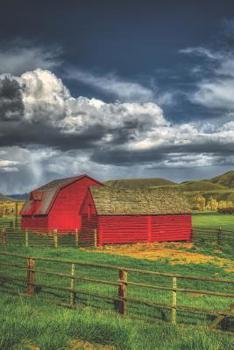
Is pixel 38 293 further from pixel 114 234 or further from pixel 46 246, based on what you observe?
pixel 114 234

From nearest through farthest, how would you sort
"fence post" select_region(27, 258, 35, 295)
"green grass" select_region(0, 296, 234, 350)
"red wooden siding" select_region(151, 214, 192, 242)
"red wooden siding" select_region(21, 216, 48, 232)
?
"green grass" select_region(0, 296, 234, 350), "fence post" select_region(27, 258, 35, 295), "red wooden siding" select_region(151, 214, 192, 242), "red wooden siding" select_region(21, 216, 48, 232)

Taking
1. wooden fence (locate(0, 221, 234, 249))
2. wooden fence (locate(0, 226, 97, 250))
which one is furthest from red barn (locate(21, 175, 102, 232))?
wooden fence (locate(0, 226, 97, 250))

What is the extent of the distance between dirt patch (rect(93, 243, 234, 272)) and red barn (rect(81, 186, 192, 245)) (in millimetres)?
1420

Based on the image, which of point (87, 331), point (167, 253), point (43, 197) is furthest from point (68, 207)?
point (87, 331)

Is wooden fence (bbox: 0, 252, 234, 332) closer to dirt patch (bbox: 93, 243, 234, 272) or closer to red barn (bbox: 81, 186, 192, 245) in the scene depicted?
dirt patch (bbox: 93, 243, 234, 272)

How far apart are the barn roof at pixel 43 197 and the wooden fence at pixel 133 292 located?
82.0 ft

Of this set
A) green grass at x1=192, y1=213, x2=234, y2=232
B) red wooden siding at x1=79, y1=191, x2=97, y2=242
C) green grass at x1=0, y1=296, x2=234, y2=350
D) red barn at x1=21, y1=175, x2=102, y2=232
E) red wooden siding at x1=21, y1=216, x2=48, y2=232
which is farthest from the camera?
green grass at x1=192, y1=213, x2=234, y2=232

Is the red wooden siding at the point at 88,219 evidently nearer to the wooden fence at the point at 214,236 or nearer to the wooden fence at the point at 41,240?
the wooden fence at the point at 41,240

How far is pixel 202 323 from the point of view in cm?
1187

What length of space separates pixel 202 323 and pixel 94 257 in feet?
50.8

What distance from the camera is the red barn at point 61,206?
4719 centimetres

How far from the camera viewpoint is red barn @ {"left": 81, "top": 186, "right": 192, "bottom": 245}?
39.0 meters

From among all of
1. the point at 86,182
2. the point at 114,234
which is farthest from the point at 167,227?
the point at 86,182

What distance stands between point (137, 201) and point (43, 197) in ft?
41.7
